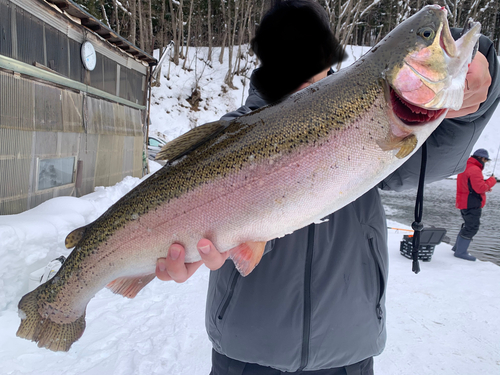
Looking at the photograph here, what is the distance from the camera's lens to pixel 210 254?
1491 millimetres

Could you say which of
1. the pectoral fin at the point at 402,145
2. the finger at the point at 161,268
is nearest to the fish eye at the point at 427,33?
the pectoral fin at the point at 402,145

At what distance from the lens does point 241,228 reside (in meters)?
1.48

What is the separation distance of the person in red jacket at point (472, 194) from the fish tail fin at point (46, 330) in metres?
7.19

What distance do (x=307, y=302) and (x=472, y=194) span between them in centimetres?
706

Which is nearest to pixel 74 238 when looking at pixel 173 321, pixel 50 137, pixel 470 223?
pixel 173 321

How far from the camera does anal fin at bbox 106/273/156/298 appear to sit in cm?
171

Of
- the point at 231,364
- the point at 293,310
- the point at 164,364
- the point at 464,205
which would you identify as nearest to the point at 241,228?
the point at 293,310

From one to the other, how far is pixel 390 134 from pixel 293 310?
3.17 ft

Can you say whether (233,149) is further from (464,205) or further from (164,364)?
(464,205)

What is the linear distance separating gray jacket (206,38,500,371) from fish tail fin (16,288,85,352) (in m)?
0.82

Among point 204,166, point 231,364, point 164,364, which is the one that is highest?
point 204,166

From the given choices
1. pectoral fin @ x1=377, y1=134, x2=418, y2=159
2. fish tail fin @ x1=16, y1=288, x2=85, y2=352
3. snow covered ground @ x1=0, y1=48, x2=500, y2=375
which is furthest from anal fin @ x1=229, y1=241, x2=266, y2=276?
snow covered ground @ x1=0, y1=48, x2=500, y2=375

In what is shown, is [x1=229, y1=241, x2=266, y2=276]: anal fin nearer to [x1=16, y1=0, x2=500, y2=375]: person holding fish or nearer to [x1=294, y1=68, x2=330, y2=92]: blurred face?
[x1=16, y1=0, x2=500, y2=375]: person holding fish

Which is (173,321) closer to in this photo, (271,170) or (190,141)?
(190,141)
